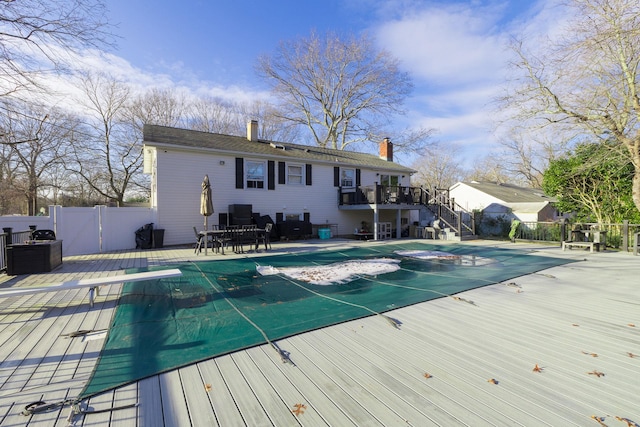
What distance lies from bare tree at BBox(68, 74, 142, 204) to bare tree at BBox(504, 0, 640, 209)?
25.4m

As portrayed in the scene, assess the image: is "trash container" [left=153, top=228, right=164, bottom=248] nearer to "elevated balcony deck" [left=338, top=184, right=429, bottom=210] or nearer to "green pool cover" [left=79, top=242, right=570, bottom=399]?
"green pool cover" [left=79, top=242, right=570, bottom=399]

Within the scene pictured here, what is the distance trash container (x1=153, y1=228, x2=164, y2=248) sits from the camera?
431 inches

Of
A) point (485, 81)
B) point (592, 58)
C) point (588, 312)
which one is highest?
point (485, 81)

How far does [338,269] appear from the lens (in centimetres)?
698

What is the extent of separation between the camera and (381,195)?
13992 millimetres

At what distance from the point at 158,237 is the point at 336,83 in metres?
20.6

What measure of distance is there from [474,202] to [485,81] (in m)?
10.5

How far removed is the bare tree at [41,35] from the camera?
21.4 feet

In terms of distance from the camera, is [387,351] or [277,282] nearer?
[387,351]

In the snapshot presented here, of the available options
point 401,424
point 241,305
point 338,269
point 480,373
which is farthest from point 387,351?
point 338,269

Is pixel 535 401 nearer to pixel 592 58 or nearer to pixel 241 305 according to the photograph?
pixel 241 305

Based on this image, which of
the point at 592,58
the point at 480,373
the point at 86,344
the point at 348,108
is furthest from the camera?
the point at 348,108

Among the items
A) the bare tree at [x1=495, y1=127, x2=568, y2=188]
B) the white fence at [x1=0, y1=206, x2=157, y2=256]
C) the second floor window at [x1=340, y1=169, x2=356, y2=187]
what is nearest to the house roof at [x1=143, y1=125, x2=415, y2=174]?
the second floor window at [x1=340, y1=169, x2=356, y2=187]

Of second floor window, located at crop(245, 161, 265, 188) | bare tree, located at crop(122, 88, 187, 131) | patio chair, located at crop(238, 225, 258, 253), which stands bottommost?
patio chair, located at crop(238, 225, 258, 253)
